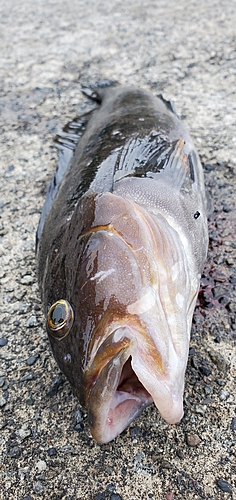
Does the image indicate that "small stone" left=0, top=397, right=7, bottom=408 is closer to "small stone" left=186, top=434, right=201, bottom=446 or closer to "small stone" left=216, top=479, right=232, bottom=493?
"small stone" left=186, top=434, right=201, bottom=446

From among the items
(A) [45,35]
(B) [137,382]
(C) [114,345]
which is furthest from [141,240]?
(A) [45,35]

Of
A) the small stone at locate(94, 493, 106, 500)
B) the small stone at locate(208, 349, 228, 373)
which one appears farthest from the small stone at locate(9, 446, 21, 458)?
the small stone at locate(208, 349, 228, 373)

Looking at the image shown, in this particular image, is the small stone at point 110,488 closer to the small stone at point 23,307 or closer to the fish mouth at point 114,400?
the fish mouth at point 114,400

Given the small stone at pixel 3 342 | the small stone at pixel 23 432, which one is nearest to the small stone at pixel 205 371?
the small stone at pixel 23 432

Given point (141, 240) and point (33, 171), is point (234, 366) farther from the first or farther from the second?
point (33, 171)

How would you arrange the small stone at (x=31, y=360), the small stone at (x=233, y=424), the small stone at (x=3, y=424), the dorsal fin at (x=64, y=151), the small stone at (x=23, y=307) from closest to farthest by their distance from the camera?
1. the small stone at (x=233, y=424)
2. the small stone at (x=3, y=424)
3. the small stone at (x=31, y=360)
4. the small stone at (x=23, y=307)
5. the dorsal fin at (x=64, y=151)

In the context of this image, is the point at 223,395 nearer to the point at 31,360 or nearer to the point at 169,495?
the point at 169,495

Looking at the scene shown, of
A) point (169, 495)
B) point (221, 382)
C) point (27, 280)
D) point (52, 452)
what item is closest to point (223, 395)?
point (221, 382)
